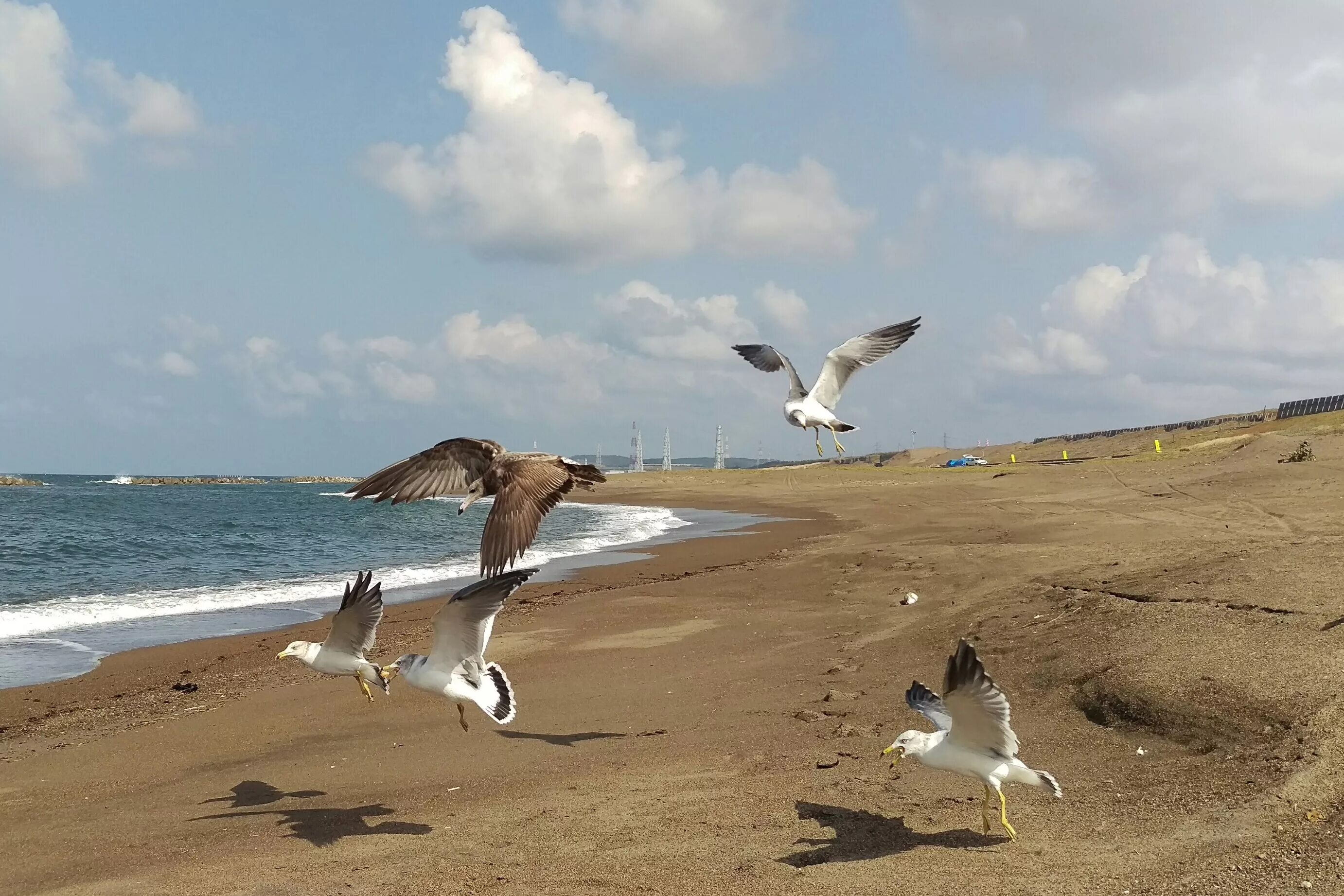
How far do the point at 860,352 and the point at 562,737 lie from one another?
642 centimetres

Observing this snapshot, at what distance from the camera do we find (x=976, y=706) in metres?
5.73

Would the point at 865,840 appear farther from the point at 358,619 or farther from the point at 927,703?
the point at 358,619

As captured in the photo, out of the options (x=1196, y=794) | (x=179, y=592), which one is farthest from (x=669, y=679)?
(x=179, y=592)

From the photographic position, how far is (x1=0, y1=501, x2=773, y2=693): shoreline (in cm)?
1409

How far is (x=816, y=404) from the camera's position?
1266cm

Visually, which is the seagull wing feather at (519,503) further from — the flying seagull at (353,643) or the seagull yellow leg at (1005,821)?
the seagull yellow leg at (1005,821)

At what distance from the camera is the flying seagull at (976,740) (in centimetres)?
567

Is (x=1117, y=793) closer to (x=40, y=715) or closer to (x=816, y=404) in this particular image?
(x=816, y=404)

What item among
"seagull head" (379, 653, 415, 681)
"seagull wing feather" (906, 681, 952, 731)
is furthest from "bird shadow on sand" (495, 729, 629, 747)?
"seagull wing feather" (906, 681, 952, 731)

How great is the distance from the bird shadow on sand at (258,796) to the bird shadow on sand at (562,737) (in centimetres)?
171

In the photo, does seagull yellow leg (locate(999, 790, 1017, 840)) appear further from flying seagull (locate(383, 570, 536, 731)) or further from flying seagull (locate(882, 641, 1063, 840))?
flying seagull (locate(383, 570, 536, 731))

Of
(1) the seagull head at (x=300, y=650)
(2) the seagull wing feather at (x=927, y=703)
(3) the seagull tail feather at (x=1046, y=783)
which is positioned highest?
(1) the seagull head at (x=300, y=650)

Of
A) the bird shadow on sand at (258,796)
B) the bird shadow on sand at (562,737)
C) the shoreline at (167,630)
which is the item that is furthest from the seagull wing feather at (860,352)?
the shoreline at (167,630)

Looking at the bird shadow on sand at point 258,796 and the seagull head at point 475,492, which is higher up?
the seagull head at point 475,492
